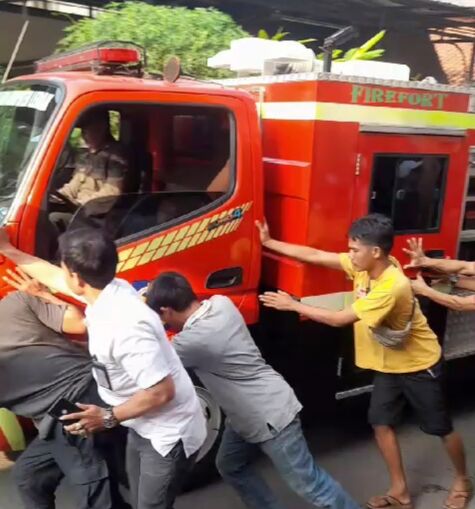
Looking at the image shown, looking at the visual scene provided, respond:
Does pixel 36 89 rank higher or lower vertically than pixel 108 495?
higher

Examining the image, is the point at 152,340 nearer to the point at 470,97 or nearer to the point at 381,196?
the point at 381,196

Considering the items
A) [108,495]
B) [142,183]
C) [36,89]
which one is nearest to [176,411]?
[108,495]

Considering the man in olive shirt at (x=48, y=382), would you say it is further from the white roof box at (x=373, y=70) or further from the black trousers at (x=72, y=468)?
the white roof box at (x=373, y=70)

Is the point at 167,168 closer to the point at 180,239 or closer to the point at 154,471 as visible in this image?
the point at 180,239

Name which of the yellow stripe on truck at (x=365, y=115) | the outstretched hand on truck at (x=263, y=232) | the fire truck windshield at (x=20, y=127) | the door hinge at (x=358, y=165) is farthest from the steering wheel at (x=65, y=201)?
the door hinge at (x=358, y=165)

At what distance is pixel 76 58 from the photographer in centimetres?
356

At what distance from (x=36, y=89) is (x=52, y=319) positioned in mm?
1153

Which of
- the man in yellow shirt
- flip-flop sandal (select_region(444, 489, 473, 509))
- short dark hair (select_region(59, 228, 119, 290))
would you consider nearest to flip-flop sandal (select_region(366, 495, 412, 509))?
the man in yellow shirt

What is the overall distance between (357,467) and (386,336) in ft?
3.51

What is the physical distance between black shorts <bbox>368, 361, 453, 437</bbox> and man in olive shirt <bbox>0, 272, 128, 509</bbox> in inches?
57.3

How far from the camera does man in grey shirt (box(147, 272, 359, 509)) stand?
250cm

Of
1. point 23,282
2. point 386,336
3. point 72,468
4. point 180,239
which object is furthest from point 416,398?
point 23,282

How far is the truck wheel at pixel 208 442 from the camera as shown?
134 inches

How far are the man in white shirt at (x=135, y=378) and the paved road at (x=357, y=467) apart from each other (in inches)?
46.1
